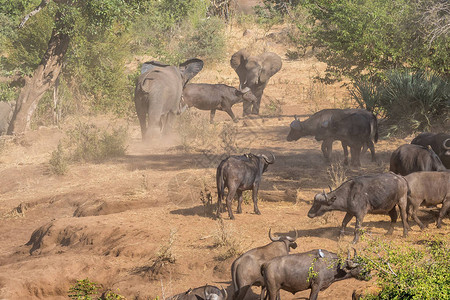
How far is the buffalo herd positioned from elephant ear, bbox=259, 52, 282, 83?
4.76 m

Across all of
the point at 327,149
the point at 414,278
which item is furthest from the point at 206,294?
the point at 327,149

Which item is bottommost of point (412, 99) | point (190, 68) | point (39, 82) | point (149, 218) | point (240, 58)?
point (149, 218)

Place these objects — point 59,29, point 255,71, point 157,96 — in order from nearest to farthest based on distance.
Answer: point 157,96, point 59,29, point 255,71

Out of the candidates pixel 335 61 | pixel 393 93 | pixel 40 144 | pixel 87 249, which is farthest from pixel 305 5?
pixel 87 249

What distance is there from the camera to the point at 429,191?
9312 mm

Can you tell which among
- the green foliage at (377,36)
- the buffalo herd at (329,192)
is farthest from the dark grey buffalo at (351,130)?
the green foliage at (377,36)

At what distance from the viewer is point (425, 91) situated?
15.6 meters

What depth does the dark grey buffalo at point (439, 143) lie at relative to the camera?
1123cm

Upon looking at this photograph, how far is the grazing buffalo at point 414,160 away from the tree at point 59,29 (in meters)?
9.64

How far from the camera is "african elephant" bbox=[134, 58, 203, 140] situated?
17312mm

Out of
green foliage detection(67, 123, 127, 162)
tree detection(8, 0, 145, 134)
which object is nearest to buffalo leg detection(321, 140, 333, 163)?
green foliage detection(67, 123, 127, 162)

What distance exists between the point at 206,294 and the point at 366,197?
336 cm

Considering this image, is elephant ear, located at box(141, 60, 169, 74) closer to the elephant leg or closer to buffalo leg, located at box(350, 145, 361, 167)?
the elephant leg

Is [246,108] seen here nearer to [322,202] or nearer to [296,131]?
[296,131]
